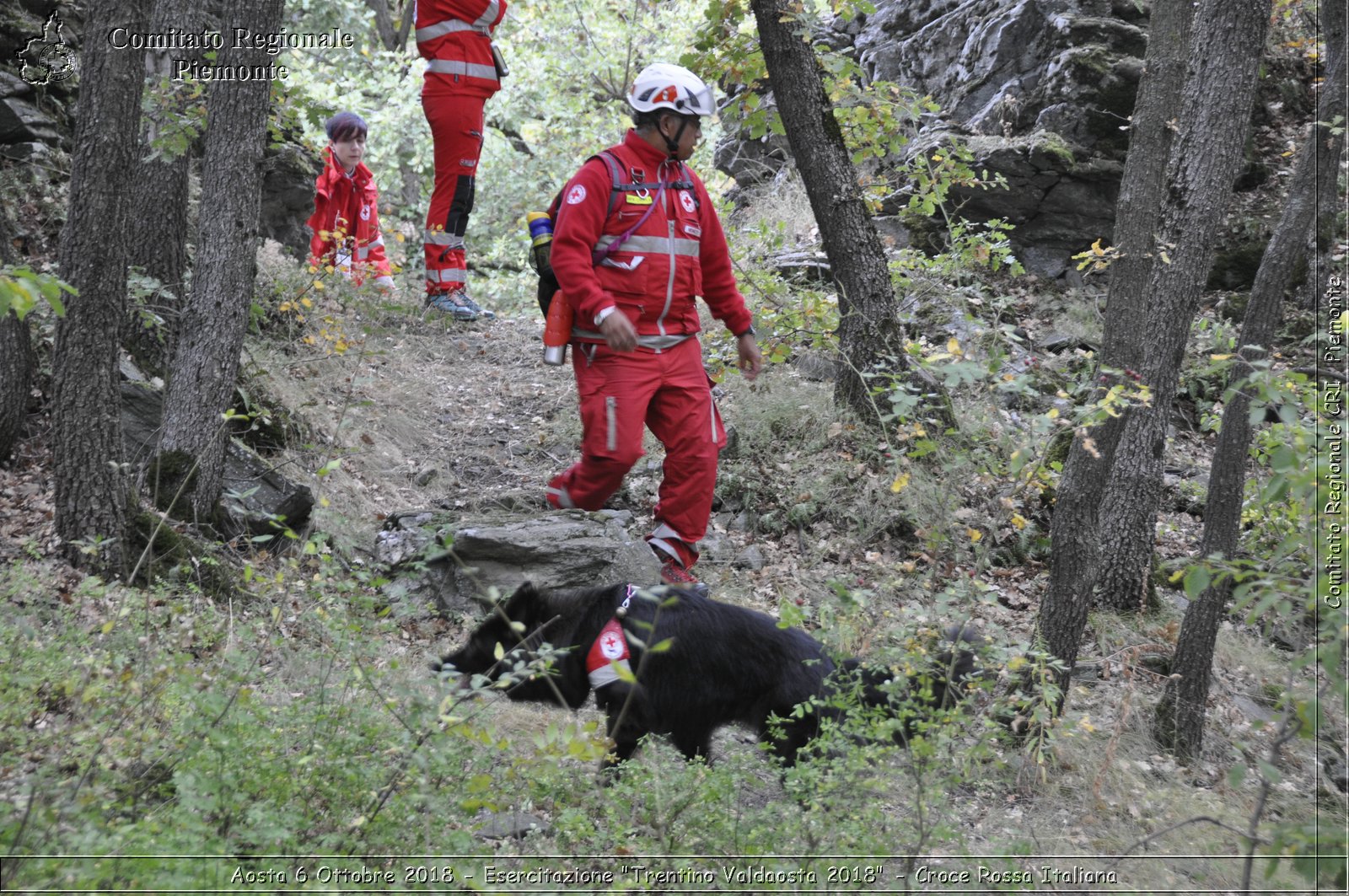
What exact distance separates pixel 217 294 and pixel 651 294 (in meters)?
2.54

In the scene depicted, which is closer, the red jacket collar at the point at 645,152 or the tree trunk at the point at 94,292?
the tree trunk at the point at 94,292

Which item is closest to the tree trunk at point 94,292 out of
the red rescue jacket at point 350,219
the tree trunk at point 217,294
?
the tree trunk at point 217,294

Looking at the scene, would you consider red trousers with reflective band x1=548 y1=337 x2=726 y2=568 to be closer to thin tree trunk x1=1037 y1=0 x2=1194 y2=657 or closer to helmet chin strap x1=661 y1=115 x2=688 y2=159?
helmet chin strap x1=661 y1=115 x2=688 y2=159

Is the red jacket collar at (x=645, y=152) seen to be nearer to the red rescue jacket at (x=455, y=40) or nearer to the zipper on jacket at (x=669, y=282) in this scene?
the zipper on jacket at (x=669, y=282)

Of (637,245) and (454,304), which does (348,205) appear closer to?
(454,304)

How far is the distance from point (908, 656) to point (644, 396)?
2.07 metres

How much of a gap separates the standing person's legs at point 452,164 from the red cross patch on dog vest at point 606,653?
572cm

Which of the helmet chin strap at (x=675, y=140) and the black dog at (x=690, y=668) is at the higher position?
the helmet chin strap at (x=675, y=140)

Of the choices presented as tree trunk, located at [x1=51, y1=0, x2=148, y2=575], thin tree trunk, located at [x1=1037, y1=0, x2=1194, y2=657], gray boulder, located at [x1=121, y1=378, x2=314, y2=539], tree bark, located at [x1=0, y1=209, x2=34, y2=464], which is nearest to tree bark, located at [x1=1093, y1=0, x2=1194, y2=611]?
thin tree trunk, located at [x1=1037, y1=0, x2=1194, y2=657]

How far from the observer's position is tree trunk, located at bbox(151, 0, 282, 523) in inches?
212

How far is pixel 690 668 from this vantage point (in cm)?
385

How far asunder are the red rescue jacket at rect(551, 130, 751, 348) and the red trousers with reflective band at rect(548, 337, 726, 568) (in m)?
0.14

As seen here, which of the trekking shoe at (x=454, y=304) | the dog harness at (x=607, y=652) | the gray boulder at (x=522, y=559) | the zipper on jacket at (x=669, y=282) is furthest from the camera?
the trekking shoe at (x=454, y=304)

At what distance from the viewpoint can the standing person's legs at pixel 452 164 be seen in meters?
8.28
